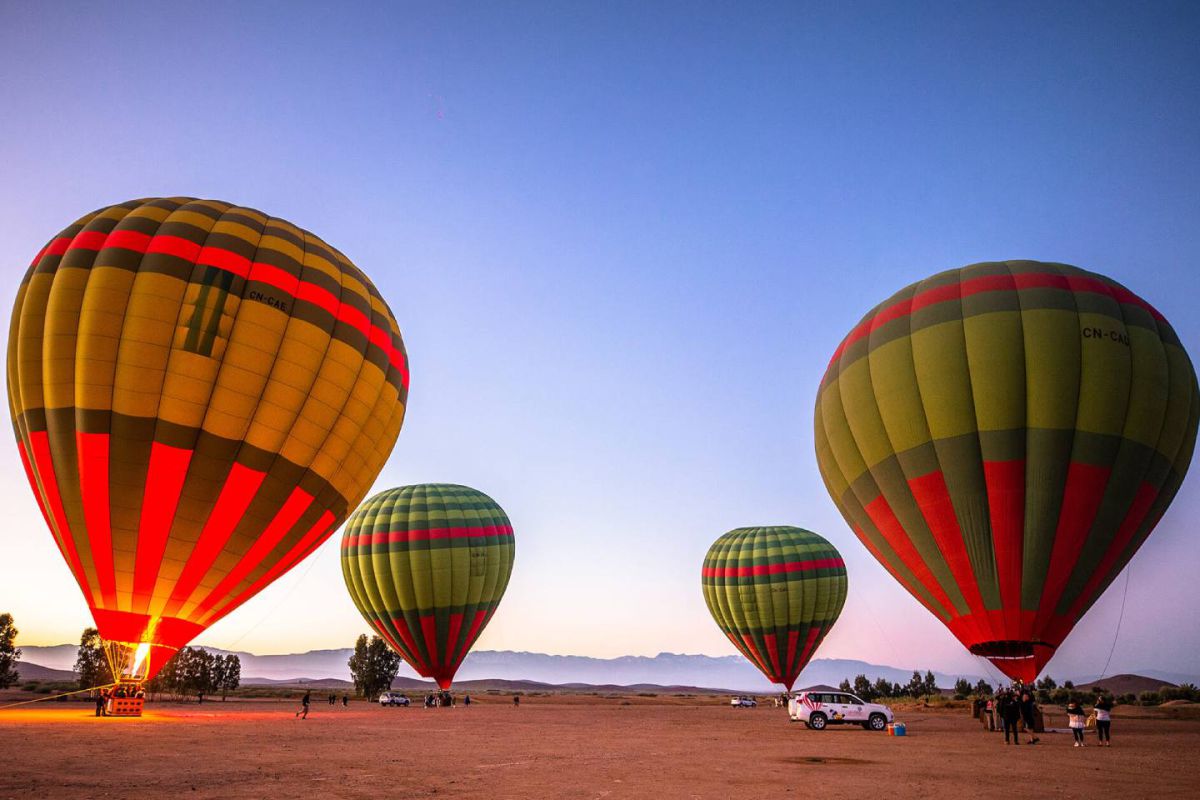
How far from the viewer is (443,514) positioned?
122ft

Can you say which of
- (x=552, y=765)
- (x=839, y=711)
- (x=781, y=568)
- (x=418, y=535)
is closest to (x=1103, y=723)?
(x=839, y=711)

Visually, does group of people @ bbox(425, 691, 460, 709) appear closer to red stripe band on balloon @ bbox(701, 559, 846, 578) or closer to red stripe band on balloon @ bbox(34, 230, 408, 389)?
red stripe band on balloon @ bbox(701, 559, 846, 578)

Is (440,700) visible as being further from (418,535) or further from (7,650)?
(7,650)

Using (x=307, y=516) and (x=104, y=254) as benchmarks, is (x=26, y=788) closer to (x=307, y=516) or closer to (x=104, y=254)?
(x=307, y=516)

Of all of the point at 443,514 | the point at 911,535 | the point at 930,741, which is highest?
the point at 443,514

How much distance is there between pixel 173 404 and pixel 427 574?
1946cm

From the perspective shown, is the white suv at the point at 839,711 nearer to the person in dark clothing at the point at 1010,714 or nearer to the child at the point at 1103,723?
the person in dark clothing at the point at 1010,714

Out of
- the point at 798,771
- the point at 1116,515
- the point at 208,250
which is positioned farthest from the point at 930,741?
the point at 208,250

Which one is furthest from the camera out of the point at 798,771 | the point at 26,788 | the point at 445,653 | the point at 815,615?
the point at 815,615

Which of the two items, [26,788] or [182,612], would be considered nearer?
[26,788]

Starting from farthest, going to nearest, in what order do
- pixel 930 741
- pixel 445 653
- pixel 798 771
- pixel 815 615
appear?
pixel 815 615, pixel 445 653, pixel 930 741, pixel 798 771

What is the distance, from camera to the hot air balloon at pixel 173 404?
17609 mm

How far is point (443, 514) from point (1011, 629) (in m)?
26.2

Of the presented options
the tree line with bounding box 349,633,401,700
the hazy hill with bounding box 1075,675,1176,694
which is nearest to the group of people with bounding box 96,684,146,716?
the tree line with bounding box 349,633,401,700
